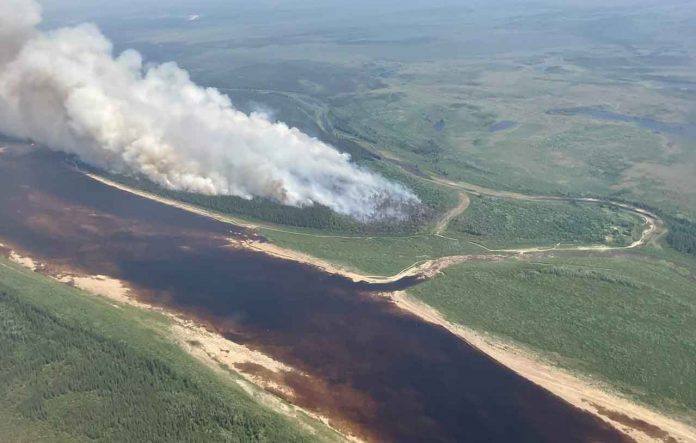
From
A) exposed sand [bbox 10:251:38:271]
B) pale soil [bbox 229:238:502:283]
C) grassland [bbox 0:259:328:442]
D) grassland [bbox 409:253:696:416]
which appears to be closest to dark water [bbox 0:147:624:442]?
pale soil [bbox 229:238:502:283]

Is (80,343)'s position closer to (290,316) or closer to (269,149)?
(290,316)

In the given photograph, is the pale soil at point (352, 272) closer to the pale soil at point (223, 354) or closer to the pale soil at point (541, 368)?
the pale soil at point (541, 368)

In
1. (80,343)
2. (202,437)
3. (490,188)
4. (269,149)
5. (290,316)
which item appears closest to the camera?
(202,437)

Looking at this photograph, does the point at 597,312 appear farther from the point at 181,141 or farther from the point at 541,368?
the point at 181,141

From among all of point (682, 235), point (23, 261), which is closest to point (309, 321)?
point (23, 261)

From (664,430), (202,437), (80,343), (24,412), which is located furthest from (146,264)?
(664,430)
